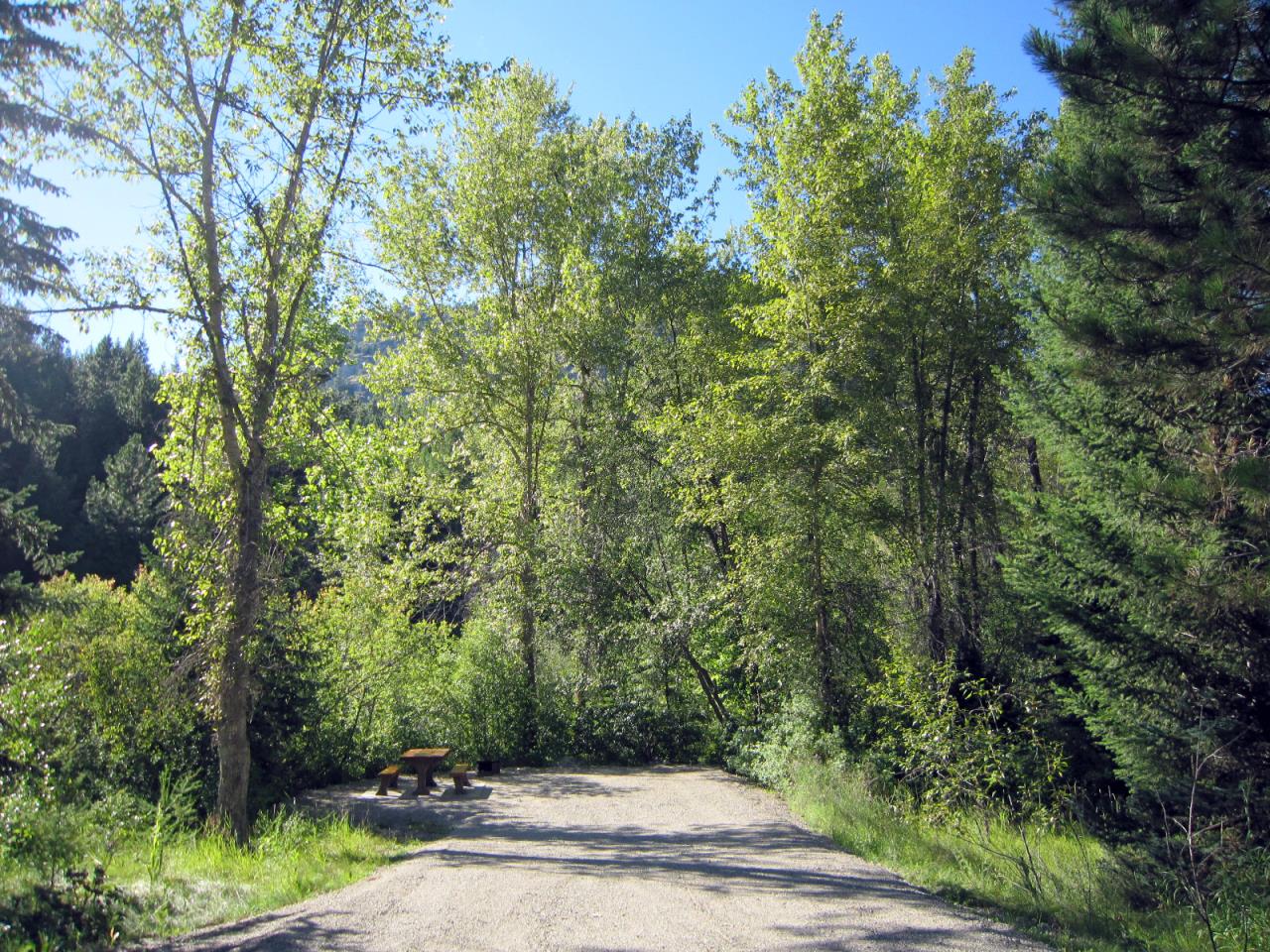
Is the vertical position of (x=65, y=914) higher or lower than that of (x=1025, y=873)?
higher

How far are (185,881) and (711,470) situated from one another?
34.3 ft

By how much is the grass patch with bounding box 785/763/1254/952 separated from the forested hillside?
0.09 metres

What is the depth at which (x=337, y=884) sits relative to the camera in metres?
7.46

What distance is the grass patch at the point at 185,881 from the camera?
18.7 ft

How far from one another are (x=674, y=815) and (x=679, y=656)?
6218mm

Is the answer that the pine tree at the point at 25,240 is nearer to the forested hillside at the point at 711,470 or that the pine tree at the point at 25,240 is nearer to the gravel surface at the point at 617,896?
the forested hillside at the point at 711,470

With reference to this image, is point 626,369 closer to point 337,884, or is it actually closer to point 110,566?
point 337,884

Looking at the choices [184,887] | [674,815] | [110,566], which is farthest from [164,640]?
[110,566]

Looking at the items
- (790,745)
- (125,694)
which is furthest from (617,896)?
(125,694)

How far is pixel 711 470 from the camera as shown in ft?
51.3

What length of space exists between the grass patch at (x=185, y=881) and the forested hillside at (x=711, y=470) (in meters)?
0.07

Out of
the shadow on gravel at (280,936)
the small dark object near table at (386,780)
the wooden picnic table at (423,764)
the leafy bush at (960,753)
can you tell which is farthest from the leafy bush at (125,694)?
the leafy bush at (960,753)

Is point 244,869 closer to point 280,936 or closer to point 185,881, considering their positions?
point 185,881

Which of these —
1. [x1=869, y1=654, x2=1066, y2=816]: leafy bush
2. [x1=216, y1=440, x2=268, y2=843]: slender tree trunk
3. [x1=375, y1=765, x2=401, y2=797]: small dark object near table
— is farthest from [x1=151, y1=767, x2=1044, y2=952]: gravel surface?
[x1=216, y1=440, x2=268, y2=843]: slender tree trunk
